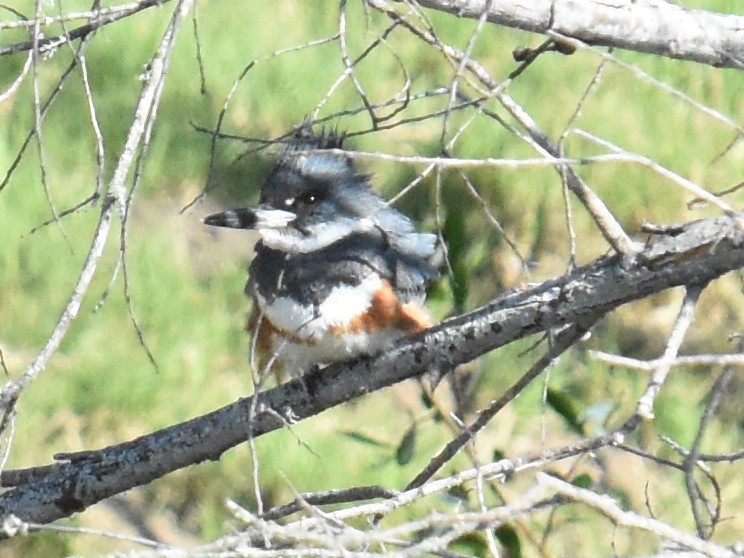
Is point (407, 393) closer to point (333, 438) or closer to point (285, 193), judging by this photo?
point (333, 438)

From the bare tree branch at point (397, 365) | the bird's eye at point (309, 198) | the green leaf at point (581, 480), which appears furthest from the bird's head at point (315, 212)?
the green leaf at point (581, 480)

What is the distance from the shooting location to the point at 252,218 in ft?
8.21

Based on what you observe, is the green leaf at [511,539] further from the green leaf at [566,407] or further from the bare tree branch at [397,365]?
the bare tree branch at [397,365]

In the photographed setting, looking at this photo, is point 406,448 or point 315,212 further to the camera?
point 406,448

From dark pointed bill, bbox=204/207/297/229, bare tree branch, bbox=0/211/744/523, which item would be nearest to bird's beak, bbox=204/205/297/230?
dark pointed bill, bbox=204/207/297/229

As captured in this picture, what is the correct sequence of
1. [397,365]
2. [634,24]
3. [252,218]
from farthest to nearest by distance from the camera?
[252,218], [397,365], [634,24]

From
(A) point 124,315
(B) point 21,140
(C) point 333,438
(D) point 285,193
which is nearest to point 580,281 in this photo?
(D) point 285,193

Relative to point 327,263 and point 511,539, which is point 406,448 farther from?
point 327,263

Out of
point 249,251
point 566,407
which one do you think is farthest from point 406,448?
point 249,251

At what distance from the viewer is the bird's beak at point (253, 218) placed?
2424 millimetres

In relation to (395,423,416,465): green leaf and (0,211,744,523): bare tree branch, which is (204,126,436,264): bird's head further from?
(395,423,416,465): green leaf

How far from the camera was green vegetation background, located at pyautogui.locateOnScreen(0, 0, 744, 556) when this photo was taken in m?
3.44

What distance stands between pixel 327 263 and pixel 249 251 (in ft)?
4.70

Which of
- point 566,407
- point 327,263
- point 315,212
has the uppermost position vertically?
point 315,212
